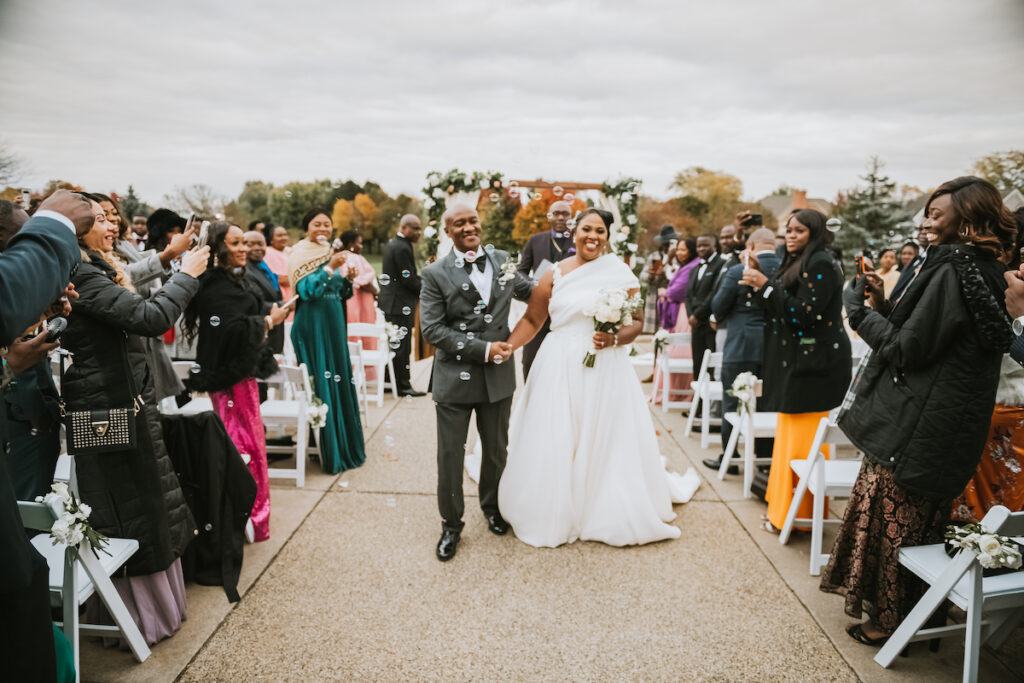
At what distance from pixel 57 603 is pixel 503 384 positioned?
2.65m

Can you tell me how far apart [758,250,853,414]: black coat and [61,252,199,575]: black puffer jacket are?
13.0 ft

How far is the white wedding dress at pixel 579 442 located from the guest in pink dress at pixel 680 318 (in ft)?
13.0

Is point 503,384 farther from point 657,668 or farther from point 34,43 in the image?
point 34,43

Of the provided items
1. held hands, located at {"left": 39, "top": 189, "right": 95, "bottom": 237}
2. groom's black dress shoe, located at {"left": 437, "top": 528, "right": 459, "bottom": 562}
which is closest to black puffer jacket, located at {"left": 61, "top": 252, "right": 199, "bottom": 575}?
held hands, located at {"left": 39, "top": 189, "right": 95, "bottom": 237}

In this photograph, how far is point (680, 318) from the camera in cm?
860

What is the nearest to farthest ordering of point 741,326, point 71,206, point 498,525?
point 71,206, point 498,525, point 741,326

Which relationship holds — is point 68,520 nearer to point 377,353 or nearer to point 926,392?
point 926,392

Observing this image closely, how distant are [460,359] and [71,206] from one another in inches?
93.5

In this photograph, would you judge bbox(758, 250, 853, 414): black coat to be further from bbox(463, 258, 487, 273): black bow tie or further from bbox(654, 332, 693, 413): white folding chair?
bbox(654, 332, 693, 413): white folding chair

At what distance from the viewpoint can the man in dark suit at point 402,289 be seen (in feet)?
27.8

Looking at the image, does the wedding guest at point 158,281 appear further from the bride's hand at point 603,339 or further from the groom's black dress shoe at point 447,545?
the bride's hand at point 603,339

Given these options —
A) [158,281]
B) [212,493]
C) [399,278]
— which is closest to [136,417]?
[212,493]

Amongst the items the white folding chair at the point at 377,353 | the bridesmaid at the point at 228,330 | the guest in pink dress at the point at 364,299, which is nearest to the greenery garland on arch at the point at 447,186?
the guest in pink dress at the point at 364,299

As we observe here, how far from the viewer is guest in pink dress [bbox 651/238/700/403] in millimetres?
8195
